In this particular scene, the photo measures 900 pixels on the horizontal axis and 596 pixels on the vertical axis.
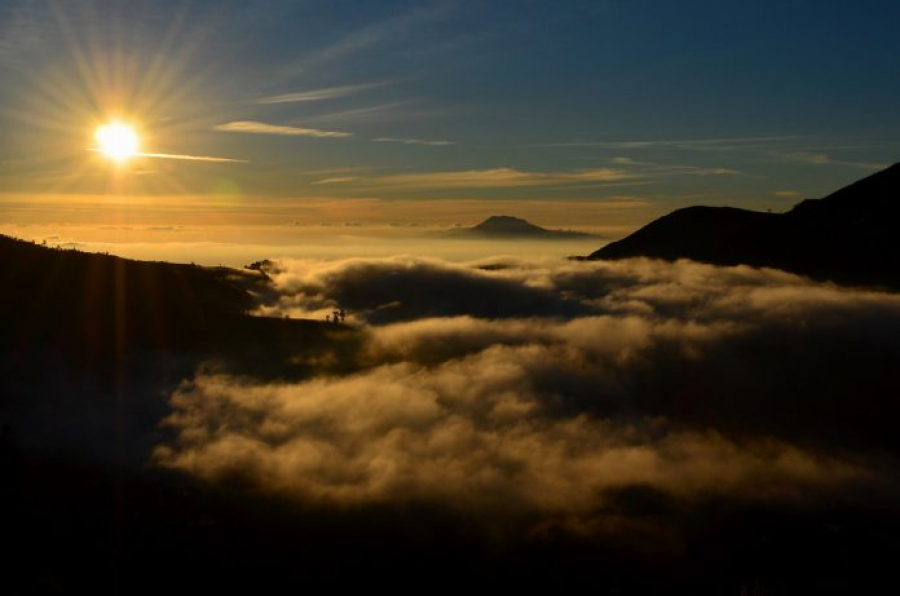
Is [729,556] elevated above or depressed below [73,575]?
below

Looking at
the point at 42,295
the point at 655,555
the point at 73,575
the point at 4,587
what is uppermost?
the point at 42,295

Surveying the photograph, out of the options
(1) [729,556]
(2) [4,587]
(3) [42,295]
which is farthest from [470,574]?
(3) [42,295]

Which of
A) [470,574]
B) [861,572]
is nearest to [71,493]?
[470,574]

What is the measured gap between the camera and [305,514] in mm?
193375

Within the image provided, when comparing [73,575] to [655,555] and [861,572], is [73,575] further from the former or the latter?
[861,572]

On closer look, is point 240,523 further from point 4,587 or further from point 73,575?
point 4,587

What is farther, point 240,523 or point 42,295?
point 42,295

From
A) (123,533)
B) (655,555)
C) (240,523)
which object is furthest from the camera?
Result: (655,555)

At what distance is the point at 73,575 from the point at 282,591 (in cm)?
4116

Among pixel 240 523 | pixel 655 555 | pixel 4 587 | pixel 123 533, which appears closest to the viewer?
pixel 4 587

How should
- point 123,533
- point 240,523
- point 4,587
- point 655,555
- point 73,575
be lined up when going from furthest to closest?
Answer: point 655,555, point 240,523, point 123,533, point 73,575, point 4,587

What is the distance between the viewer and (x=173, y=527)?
177375 mm

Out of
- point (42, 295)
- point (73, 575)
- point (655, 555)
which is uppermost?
point (42, 295)

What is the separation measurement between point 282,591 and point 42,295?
9963 cm
